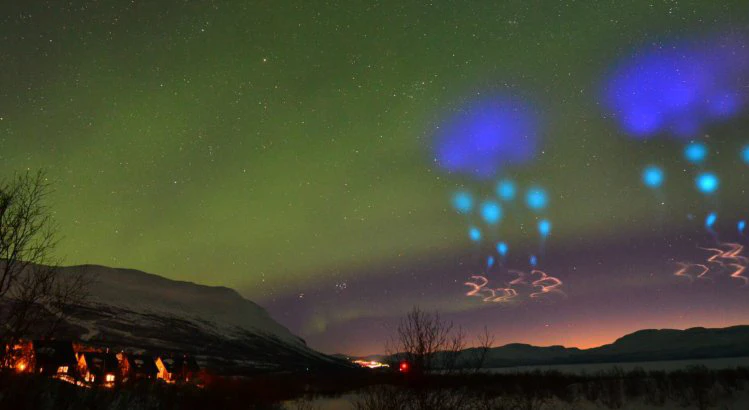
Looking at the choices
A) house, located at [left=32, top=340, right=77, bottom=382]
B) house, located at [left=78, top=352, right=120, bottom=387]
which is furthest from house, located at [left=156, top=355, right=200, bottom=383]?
house, located at [left=32, top=340, right=77, bottom=382]

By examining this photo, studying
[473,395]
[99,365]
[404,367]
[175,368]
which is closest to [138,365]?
[99,365]

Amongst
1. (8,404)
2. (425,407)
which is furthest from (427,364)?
(8,404)

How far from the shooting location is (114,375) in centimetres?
6694

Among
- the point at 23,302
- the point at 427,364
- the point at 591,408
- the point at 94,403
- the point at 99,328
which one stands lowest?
the point at 591,408

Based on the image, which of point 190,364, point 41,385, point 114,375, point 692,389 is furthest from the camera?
point 190,364

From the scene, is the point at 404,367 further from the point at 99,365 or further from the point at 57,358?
the point at 99,365

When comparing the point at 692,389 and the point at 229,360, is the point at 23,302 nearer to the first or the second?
the point at 692,389

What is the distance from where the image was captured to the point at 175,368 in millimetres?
88562

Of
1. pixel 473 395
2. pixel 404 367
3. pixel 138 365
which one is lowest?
pixel 473 395

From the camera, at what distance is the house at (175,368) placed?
86.3 m

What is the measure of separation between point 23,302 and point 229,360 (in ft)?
607

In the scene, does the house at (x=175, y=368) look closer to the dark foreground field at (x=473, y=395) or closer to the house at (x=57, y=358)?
Answer: the house at (x=57, y=358)

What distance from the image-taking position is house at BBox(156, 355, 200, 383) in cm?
8631

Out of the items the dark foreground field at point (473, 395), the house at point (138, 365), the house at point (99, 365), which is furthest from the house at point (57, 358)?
the dark foreground field at point (473, 395)
